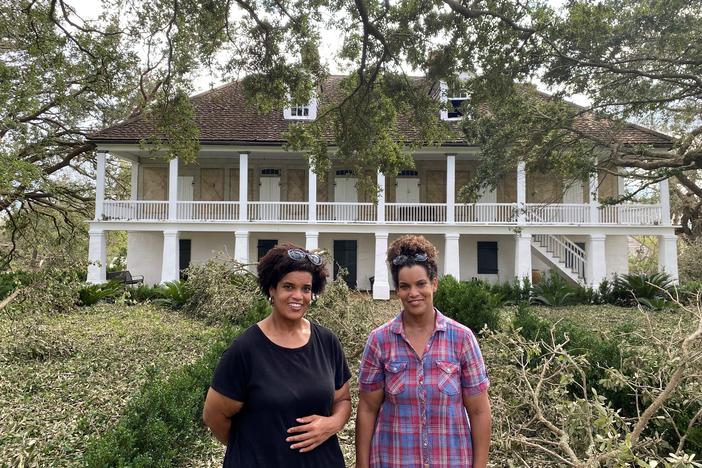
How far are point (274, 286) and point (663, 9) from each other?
9696mm

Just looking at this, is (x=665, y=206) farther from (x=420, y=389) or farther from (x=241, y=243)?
(x=420, y=389)

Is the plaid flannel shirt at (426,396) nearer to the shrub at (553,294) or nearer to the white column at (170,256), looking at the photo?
the shrub at (553,294)

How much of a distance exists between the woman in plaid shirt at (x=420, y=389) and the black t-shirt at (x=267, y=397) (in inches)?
9.9

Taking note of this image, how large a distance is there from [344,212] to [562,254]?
867 centimetres

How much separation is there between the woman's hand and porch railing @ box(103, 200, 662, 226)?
1561cm

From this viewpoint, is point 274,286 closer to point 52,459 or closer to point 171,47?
point 52,459

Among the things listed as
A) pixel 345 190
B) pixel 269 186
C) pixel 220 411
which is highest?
pixel 269 186

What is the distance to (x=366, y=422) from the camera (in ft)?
7.11

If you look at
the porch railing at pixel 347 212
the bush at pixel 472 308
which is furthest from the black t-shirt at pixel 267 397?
the porch railing at pixel 347 212

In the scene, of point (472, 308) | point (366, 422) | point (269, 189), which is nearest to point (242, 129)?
point (269, 189)

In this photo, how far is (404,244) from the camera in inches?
88.4

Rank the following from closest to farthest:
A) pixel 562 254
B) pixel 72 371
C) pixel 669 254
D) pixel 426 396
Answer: pixel 426 396 < pixel 72 371 < pixel 669 254 < pixel 562 254

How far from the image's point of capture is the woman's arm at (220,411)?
6.31ft

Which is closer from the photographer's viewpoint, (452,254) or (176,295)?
(176,295)
